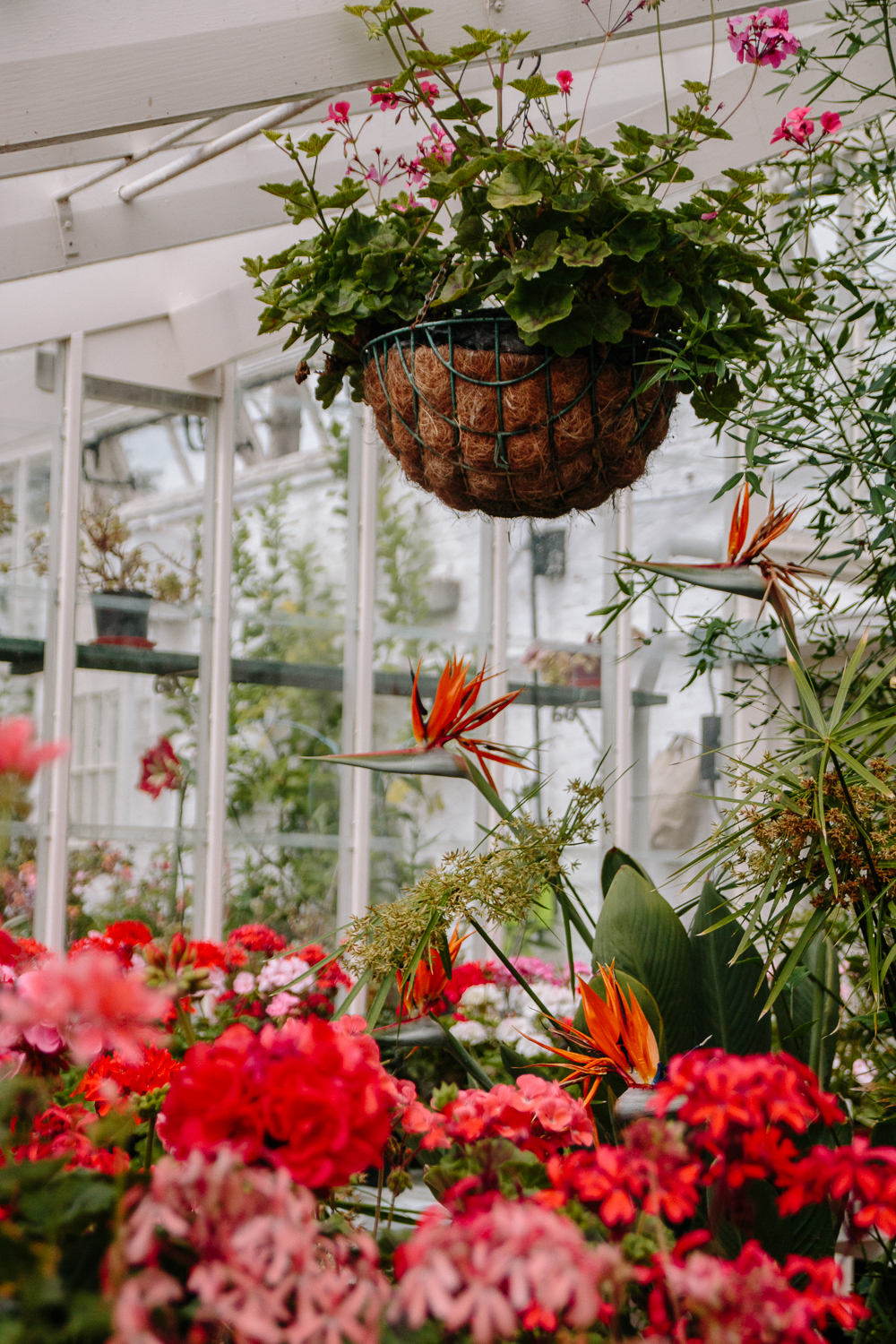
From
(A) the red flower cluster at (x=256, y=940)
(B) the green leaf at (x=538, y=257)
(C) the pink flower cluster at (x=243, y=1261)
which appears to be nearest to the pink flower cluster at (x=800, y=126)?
(B) the green leaf at (x=538, y=257)

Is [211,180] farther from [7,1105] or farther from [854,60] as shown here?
[7,1105]

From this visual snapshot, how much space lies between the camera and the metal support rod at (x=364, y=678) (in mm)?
3611

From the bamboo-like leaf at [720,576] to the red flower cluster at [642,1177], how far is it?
70 centimetres

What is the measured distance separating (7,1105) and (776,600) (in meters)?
1.00

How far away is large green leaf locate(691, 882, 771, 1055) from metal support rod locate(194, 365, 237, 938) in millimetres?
2207

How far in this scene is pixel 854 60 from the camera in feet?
9.68

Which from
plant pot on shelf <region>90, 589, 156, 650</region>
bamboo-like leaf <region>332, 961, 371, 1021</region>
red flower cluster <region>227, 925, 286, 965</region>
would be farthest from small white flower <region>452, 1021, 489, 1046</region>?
bamboo-like leaf <region>332, 961, 371, 1021</region>

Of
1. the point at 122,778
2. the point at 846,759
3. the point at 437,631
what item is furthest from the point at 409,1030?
the point at 437,631

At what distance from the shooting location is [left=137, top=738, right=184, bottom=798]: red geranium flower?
3.39 m

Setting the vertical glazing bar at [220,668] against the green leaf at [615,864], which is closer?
the green leaf at [615,864]

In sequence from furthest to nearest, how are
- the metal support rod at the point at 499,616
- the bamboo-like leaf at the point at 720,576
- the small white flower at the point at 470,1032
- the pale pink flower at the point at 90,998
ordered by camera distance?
the metal support rod at the point at 499,616, the small white flower at the point at 470,1032, the bamboo-like leaf at the point at 720,576, the pale pink flower at the point at 90,998

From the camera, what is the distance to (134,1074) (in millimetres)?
1106

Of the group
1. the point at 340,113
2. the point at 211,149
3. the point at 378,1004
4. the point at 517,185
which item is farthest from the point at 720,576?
the point at 211,149

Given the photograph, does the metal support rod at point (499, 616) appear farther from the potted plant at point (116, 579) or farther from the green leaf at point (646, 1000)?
the green leaf at point (646, 1000)
